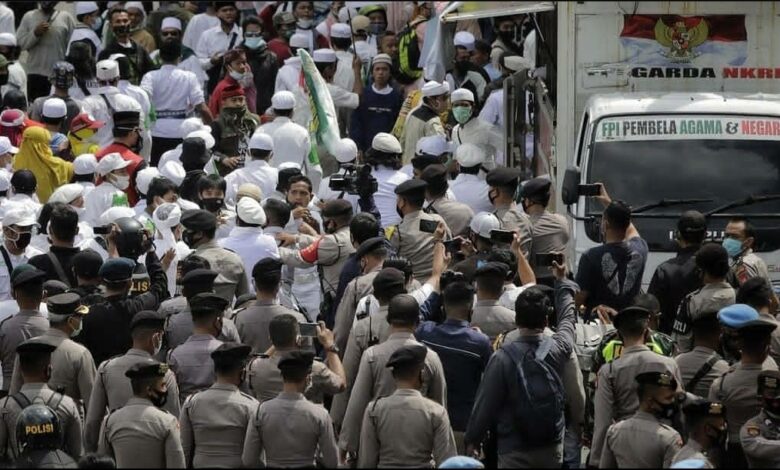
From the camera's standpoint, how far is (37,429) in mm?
9227

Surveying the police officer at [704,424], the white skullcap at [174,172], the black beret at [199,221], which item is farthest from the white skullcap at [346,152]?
the police officer at [704,424]

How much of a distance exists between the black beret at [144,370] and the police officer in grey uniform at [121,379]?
43 cm

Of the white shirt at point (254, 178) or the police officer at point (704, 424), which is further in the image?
the white shirt at point (254, 178)

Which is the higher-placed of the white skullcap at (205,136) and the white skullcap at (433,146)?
the white skullcap at (205,136)

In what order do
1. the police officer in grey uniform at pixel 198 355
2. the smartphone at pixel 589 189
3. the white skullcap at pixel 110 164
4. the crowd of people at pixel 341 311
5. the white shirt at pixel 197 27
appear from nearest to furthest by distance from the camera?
the crowd of people at pixel 341 311 < the police officer in grey uniform at pixel 198 355 < the smartphone at pixel 589 189 < the white skullcap at pixel 110 164 < the white shirt at pixel 197 27

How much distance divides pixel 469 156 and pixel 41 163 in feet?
12.4

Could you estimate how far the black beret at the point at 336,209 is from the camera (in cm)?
1261

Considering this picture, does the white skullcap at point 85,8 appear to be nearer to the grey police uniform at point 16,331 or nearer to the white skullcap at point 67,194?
the white skullcap at point 67,194

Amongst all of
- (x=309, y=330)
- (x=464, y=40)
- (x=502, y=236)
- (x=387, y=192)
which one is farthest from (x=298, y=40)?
(x=309, y=330)

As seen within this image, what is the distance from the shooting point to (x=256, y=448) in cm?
953

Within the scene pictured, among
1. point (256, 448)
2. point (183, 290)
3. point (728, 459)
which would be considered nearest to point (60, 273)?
point (183, 290)

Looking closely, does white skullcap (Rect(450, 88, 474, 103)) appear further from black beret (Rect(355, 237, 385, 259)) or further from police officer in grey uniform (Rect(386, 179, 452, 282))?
black beret (Rect(355, 237, 385, 259))

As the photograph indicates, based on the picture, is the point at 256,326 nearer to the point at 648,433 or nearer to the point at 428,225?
the point at 428,225

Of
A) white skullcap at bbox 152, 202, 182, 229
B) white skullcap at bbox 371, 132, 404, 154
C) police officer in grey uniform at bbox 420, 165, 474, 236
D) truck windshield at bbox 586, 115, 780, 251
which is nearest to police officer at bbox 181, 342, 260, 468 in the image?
white skullcap at bbox 152, 202, 182, 229
